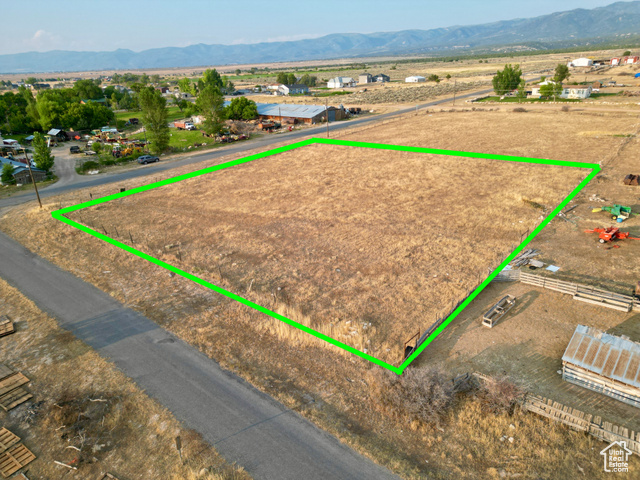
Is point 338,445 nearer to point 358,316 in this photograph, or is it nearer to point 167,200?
point 358,316

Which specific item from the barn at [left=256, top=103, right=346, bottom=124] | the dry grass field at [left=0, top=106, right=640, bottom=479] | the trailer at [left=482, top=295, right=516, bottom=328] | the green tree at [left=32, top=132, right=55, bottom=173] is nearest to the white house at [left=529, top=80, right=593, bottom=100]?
the dry grass field at [left=0, top=106, right=640, bottom=479]

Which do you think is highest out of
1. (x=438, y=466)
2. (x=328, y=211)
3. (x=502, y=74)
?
(x=502, y=74)

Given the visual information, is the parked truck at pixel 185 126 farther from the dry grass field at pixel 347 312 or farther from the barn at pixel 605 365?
the barn at pixel 605 365

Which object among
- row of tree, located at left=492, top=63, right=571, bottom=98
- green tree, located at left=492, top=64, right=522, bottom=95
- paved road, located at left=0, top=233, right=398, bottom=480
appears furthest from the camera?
green tree, located at left=492, top=64, right=522, bottom=95

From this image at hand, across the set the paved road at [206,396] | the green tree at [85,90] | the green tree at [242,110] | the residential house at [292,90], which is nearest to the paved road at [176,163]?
the green tree at [242,110]

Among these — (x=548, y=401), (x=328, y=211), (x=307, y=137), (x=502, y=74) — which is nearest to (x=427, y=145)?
(x=307, y=137)

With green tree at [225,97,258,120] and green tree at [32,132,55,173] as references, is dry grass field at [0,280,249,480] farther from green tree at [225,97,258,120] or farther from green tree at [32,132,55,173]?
Result: green tree at [225,97,258,120]

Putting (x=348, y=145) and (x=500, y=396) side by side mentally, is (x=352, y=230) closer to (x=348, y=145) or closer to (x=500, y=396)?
(x=500, y=396)
